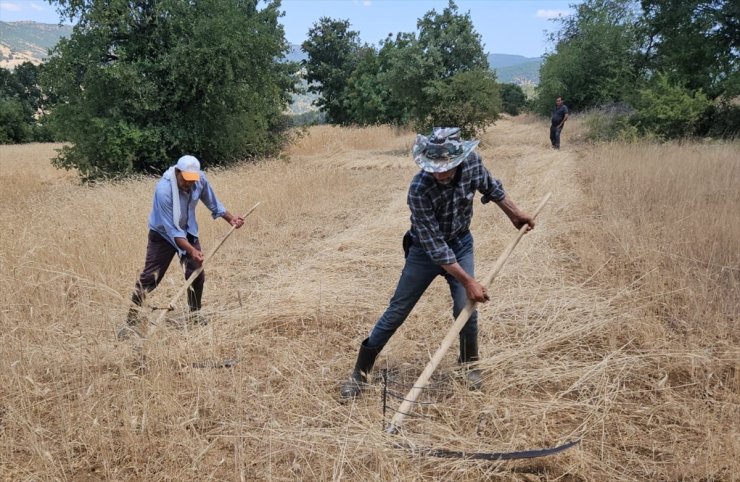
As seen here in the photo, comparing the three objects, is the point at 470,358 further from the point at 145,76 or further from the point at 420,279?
→ the point at 145,76

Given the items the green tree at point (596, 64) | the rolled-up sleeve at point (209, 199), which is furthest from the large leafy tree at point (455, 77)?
the rolled-up sleeve at point (209, 199)

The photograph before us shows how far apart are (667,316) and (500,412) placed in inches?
68.4

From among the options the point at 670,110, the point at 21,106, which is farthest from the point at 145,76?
the point at 21,106

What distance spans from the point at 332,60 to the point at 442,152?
108ft

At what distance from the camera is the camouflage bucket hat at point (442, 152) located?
7.95 feet

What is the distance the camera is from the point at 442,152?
2447mm

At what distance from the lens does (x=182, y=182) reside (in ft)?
11.8

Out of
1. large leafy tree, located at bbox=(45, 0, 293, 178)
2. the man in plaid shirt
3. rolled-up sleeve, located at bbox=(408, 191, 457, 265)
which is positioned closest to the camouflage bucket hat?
the man in plaid shirt

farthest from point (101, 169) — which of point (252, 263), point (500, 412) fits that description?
point (500, 412)

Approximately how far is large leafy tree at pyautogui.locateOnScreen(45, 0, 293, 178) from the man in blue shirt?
355 inches

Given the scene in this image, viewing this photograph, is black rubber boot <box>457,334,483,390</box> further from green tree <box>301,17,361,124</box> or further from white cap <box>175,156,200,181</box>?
green tree <box>301,17,361,124</box>

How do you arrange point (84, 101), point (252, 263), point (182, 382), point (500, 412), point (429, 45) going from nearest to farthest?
1. point (500, 412)
2. point (182, 382)
3. point (252, 263)
4. point (84, 101)
5. point (429, 45)

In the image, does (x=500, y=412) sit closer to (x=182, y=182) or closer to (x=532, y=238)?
(x=182, y=182)

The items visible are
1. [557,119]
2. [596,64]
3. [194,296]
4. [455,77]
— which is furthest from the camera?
[596,64]
